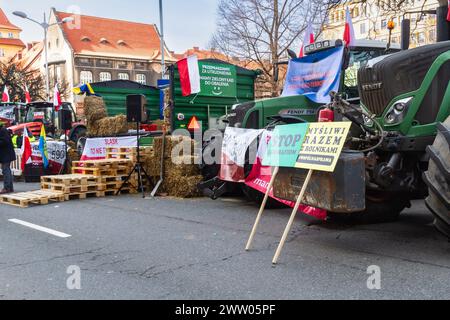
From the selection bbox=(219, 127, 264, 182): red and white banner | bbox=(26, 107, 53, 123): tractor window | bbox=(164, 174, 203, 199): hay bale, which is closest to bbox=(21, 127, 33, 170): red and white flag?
bbox=(164, 174, 203, 199): hay bale

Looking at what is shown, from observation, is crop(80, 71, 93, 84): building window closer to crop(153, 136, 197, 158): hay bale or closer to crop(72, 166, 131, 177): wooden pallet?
crop(72, 166, 131, 177): wooden pallet

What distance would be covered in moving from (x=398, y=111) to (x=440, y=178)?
1009mm

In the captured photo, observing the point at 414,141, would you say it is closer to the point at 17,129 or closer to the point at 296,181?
the point at 296,181

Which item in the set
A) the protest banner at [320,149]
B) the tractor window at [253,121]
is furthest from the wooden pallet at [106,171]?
the protest banner at [320,149]

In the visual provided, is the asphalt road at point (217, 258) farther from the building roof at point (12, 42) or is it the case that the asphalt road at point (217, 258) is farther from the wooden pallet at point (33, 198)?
the building roof at point (12, 42)

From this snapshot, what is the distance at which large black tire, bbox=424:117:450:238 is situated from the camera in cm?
452

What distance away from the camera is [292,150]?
5.41m

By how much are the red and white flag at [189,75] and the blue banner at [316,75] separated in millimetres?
3253

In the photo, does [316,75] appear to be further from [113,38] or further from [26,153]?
[113,38]

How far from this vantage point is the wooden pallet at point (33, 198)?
9.65 metres

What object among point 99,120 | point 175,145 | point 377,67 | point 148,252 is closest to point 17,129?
point 99,120

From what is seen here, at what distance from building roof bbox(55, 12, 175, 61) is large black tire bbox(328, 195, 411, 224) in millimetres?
69335

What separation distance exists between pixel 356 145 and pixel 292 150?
876 millimetres

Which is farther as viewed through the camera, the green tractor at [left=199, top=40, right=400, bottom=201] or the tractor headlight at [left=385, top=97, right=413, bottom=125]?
the green tractor at [left=199, top=40, right=400, bottom=201]
